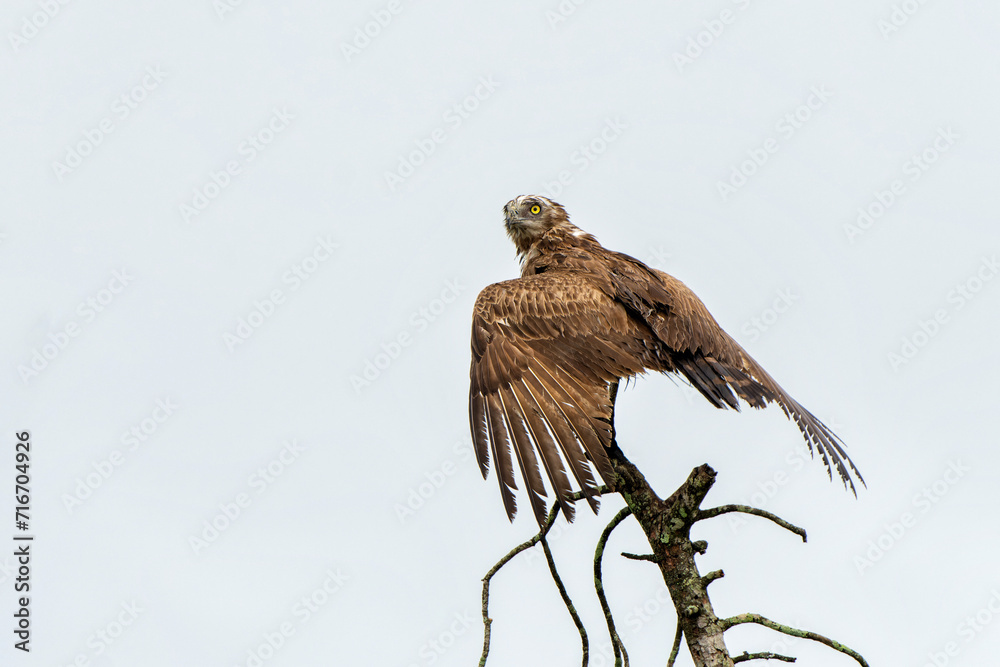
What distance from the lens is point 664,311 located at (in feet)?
24.3

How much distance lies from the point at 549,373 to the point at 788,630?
219cm

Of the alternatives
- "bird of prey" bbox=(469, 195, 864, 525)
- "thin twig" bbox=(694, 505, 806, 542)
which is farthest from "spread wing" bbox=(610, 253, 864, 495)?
"thin twig" bbox=(694, 505, 806, 542)

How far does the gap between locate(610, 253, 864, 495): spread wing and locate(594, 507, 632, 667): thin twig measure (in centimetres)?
134

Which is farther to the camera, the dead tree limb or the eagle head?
the eagle head

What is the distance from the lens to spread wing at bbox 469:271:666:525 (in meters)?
5.60

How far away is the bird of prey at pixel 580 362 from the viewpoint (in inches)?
225

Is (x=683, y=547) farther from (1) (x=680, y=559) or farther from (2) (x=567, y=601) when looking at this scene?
(2) (x=567, y=601)

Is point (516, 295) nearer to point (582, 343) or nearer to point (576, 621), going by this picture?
point (582, 343)

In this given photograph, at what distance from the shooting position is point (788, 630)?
5.13 metres

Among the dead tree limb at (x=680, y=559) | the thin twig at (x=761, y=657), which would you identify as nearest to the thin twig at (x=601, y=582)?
the dead tree limb at (x=680, y=559)

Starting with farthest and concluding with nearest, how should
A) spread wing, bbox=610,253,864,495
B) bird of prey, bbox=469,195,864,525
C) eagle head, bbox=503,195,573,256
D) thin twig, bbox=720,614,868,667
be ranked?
eagle head, bbox=503,195,573,256 < spread wing, bbox=610,253,864,495 < bird of prey, bbox=469,195,864,525 < thin twig, bbox=720,614,868,667

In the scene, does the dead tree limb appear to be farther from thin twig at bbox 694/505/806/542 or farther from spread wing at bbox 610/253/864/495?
spread wing at bbox 610/253/864/495

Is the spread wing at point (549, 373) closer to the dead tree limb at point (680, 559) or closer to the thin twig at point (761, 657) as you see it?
the dead tree limb at point (680, 559)

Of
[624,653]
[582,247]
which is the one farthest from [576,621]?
[582,247]
